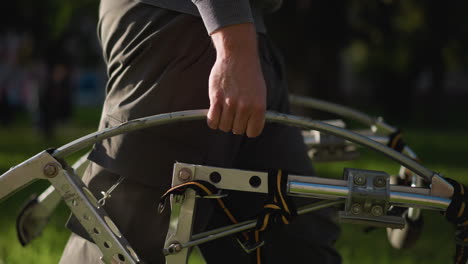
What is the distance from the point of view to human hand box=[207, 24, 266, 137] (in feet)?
5.34

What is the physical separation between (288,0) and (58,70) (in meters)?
5.36

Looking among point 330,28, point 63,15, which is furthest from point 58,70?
point 330,28

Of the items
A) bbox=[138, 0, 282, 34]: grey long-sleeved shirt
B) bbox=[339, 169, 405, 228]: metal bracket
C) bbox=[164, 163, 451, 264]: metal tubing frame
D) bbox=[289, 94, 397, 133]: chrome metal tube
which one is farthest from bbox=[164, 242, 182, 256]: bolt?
bbox=[289, 94, 397, 133]: chrome metal tube

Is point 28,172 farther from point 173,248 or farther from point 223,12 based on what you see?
point 223,12

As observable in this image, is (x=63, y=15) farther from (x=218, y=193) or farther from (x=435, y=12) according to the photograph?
(x=218, y=193)

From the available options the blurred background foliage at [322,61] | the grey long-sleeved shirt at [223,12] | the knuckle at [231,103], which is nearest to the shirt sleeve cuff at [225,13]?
the grey long-sleeved shirt at [223,12]

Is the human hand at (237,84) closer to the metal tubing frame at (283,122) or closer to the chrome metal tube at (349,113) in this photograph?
the metal tubing frame at (283,122)

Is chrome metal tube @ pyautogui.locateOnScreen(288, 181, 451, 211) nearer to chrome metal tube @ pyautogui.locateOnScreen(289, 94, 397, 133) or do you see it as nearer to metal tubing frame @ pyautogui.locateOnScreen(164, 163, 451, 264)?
metal tubing frame @ pyautogui.locateOnScreen(164, 163, 451, 264)

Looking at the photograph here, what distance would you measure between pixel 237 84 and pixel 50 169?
525 mm

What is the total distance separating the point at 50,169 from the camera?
178cm

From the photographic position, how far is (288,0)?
1008 centimetres

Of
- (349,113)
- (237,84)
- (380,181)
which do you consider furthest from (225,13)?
(349,113)

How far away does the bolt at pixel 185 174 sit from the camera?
5.68ft

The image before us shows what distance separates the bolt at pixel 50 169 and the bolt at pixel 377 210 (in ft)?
2.56
